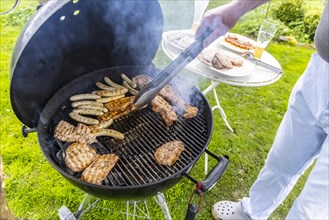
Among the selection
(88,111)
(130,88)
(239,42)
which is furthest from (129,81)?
(239,42)

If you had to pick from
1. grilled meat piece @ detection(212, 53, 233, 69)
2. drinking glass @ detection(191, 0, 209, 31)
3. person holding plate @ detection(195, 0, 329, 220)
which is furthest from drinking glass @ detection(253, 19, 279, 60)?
person holding plate @ detection(195, 0, 329, 220)

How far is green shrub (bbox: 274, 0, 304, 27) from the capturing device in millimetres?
6824

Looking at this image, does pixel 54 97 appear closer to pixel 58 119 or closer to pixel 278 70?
pixel 58 119

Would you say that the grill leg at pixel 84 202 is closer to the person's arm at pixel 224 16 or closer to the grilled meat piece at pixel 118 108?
the grilled meat piece at pixel 118 108

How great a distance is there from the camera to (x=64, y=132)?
1.87m

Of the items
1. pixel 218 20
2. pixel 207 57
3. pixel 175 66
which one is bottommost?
pixel 207 57

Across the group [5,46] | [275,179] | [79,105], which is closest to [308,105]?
[275,179]

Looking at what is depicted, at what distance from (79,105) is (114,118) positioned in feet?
0.91

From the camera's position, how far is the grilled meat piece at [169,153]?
71.1 inches

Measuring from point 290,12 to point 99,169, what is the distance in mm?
6840

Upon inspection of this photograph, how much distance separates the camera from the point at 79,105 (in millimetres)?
2086

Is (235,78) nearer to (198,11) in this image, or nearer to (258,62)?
(258,62)

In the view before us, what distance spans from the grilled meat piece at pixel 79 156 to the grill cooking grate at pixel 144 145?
0.05m

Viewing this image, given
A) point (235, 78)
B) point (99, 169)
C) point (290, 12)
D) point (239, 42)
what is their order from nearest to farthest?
point (99, 169) < point (235, 78) < point (239, 42) < point (290, 12)
